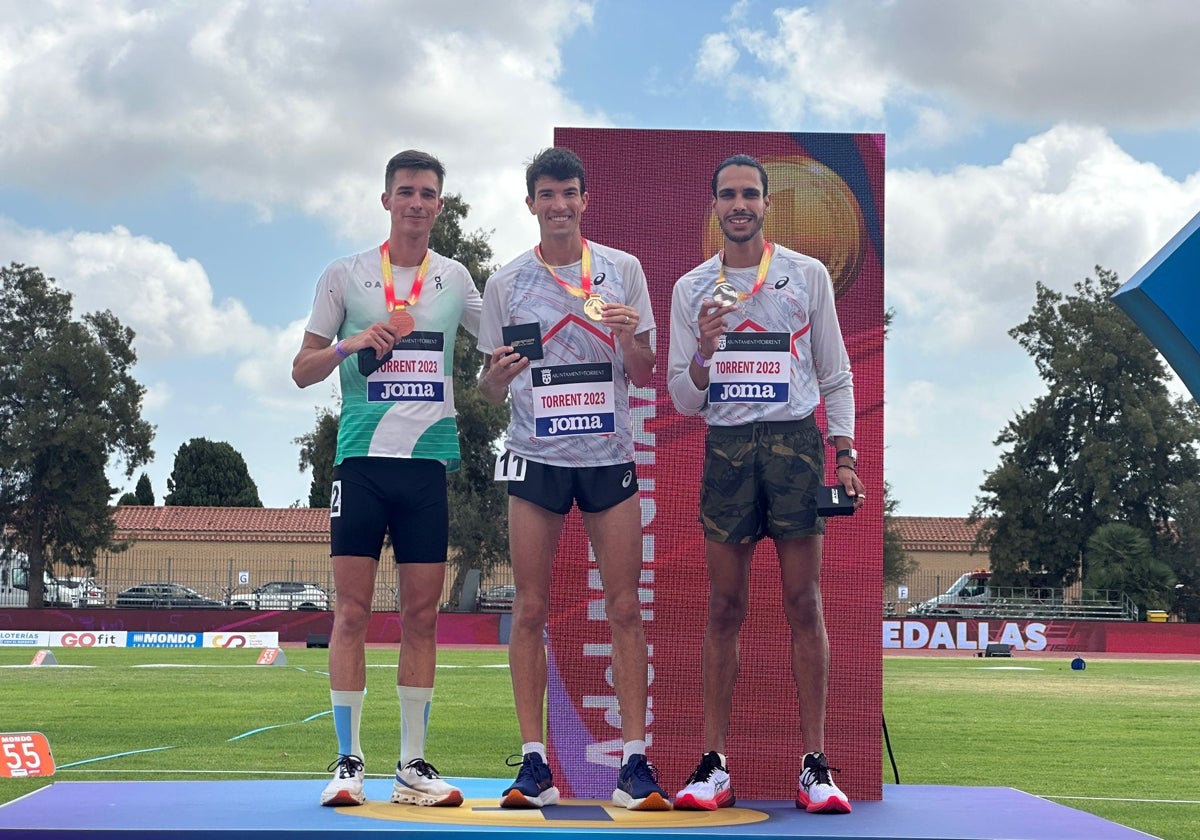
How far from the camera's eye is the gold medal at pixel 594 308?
5129 mm

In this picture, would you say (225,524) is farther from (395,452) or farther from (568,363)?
(568,363)

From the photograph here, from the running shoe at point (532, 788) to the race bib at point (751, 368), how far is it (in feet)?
4.99

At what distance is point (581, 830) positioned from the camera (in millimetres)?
4500

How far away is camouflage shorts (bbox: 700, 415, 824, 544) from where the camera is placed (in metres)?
5.26

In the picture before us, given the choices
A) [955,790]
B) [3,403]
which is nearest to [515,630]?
[955,790]

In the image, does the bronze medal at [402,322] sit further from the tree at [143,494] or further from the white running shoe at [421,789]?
the tree at [143,494]

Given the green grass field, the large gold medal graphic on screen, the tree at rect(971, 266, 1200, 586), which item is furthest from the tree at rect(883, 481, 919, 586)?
the large gold medal graphic on screen

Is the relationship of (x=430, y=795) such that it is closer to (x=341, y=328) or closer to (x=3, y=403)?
(x=341, y=328)

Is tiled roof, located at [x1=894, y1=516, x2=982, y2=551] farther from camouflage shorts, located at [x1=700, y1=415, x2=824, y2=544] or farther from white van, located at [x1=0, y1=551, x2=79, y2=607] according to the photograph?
camouflage shorts, located at [x1=700, y1=415, x2=824, y2=544]

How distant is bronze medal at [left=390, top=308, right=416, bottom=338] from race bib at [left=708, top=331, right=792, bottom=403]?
116 centimetres

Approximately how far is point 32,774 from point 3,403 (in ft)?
138

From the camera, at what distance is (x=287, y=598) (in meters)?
37.8

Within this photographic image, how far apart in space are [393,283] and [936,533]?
60.3m

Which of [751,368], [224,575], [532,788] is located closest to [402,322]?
[751,368]
